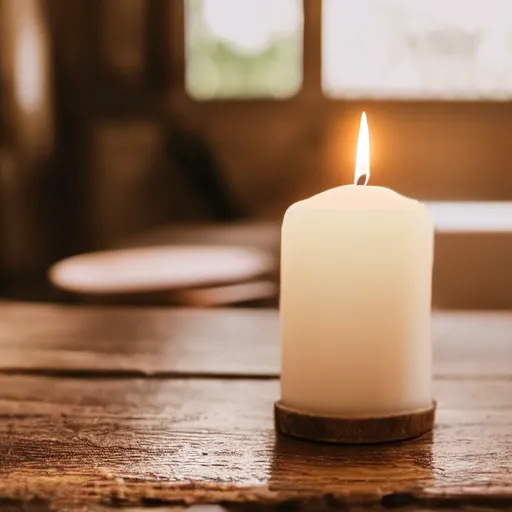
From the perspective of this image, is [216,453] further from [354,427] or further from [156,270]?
[156,270]

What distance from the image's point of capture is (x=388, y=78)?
3.78 meters

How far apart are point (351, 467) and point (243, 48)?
138 inches

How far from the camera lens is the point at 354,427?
477mm

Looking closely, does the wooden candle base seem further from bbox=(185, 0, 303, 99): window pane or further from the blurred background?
bbox=(185, 0, 303, 99): window pane

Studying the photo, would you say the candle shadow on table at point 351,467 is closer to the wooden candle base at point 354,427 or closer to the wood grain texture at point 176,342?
the wooden candle base at point 354,427

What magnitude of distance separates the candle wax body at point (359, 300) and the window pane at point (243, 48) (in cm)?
335

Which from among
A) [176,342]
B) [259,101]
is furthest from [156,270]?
[259,101]

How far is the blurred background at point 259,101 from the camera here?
3395 mm

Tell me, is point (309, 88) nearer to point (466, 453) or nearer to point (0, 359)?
point (0, 359)

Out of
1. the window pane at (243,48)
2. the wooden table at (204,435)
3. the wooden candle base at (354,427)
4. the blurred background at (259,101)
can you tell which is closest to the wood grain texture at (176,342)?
the wooden table at (204,435)

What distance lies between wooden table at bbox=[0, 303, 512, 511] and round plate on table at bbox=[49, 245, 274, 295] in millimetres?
646

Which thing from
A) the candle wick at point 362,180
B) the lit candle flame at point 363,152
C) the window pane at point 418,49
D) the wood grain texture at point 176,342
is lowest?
the wood grain texture at point 176,342

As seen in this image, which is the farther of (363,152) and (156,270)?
(156,270)

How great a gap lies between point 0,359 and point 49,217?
277 centimetres
